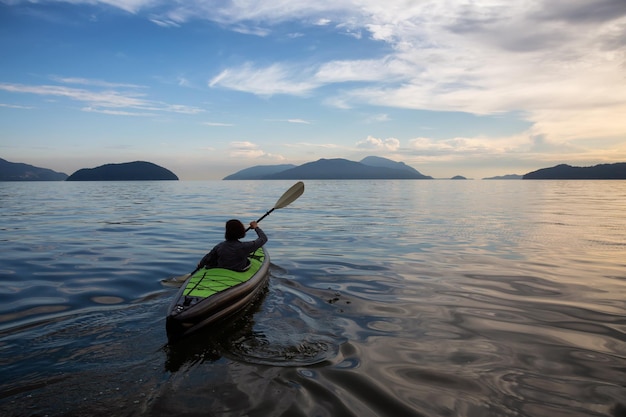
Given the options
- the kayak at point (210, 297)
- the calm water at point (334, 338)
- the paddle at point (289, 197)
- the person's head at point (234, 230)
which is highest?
the paddle at point (289, 197)

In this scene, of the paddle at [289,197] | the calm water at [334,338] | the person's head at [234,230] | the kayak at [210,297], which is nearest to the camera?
the calm water at [334,338]

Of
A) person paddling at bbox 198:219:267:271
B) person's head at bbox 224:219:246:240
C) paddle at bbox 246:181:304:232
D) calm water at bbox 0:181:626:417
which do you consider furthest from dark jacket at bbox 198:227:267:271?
paddle at bbox 246:181:304:232

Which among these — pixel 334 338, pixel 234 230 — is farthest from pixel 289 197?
pixel 334 338

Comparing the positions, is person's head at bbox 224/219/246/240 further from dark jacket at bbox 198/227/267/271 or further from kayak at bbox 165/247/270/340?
kayak at bbox 165/247/270/340

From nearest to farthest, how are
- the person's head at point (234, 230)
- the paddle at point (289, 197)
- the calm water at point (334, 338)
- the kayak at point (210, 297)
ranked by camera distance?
the calm water at point (334, 338) → the kayak at point (210, 297) → the person's head at point (234, 230) → the paddle at point (289, 197)

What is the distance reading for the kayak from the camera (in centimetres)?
598

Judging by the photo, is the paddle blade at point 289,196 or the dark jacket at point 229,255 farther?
the paddle blade at point 289,196

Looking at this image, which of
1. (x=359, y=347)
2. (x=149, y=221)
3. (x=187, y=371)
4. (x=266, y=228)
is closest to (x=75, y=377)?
(x=187, y=371)

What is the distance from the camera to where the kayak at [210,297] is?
598cm

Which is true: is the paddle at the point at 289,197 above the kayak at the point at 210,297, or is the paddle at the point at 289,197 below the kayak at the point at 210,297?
above

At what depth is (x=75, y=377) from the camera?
16.0 ft

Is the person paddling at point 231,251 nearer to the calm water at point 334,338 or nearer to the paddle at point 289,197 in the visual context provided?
the calm water at point 334,338

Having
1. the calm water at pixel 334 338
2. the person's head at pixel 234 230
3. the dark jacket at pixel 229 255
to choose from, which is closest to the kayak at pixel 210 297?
the dark jacket at pixel 229 255

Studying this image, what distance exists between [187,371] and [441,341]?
13.4 ft
